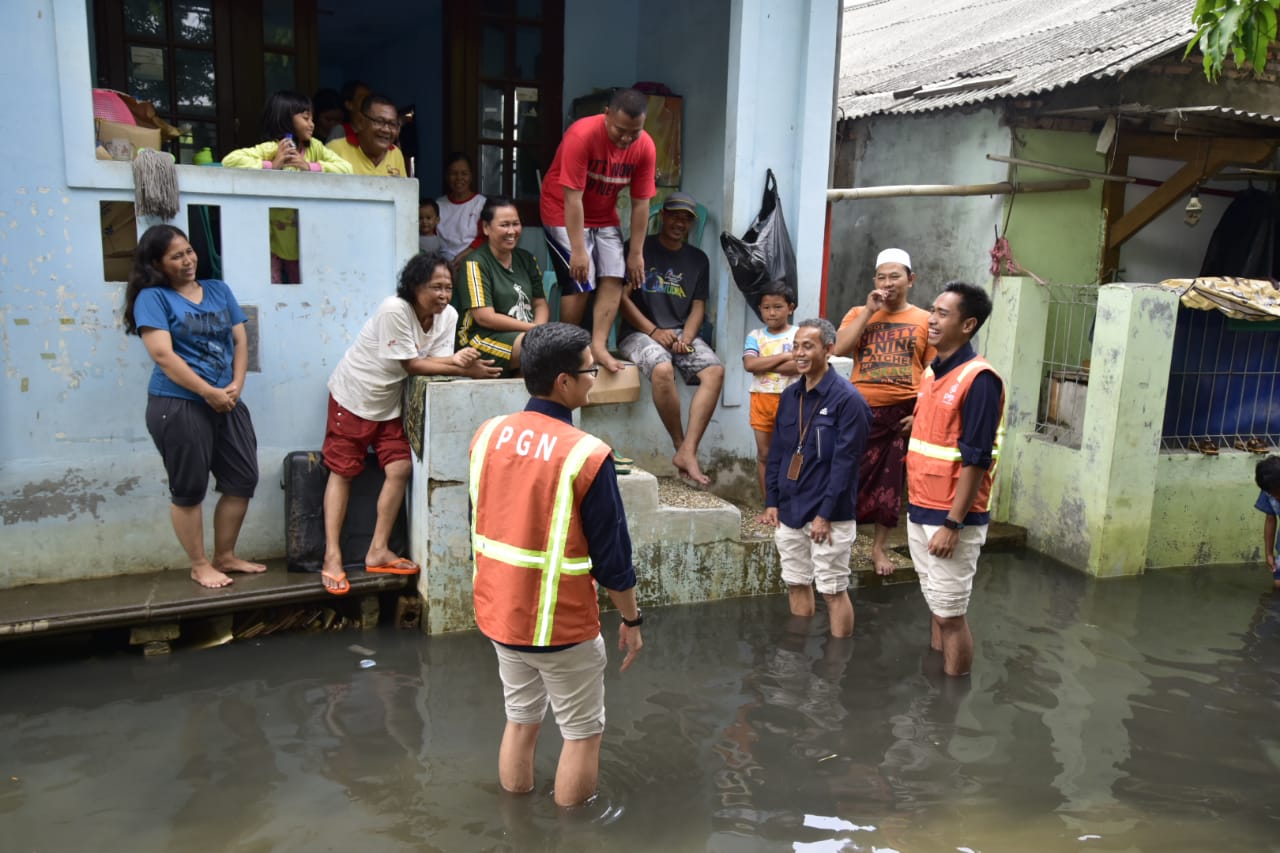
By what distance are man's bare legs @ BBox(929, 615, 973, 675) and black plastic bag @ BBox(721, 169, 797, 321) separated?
265 centimetres

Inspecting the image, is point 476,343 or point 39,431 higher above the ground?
point 476,343

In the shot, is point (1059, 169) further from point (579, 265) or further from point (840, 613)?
point (840, 613)

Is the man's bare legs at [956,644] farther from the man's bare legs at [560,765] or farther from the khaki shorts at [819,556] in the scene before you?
the man's bare legs at [560,765]

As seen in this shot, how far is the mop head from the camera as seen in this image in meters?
5.60

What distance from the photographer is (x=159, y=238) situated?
5359 mm

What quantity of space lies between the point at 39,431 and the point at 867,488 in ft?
15.8

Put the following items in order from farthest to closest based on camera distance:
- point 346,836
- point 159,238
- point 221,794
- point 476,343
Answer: point 476,343 < point 159,238 < point 221,794 < point 346,836

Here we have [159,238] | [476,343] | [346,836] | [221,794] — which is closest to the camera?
[346,836]

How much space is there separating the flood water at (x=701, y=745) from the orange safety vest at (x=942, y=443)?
1046 mm

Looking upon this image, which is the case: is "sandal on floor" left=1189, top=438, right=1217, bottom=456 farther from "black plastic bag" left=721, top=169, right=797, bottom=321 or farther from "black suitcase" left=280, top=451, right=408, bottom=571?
"black suitcase" left=280, top=451, right=408, bottom=571

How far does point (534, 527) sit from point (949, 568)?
2.56 metres

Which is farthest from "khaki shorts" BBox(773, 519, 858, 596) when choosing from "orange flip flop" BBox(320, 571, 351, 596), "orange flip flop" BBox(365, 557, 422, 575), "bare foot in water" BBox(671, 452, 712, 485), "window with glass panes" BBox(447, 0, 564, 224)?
"window with glass panes" BBox(447, 0, 564, 224)

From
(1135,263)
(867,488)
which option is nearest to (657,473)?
(867,488)

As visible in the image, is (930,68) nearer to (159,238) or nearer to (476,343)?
(476,343)
